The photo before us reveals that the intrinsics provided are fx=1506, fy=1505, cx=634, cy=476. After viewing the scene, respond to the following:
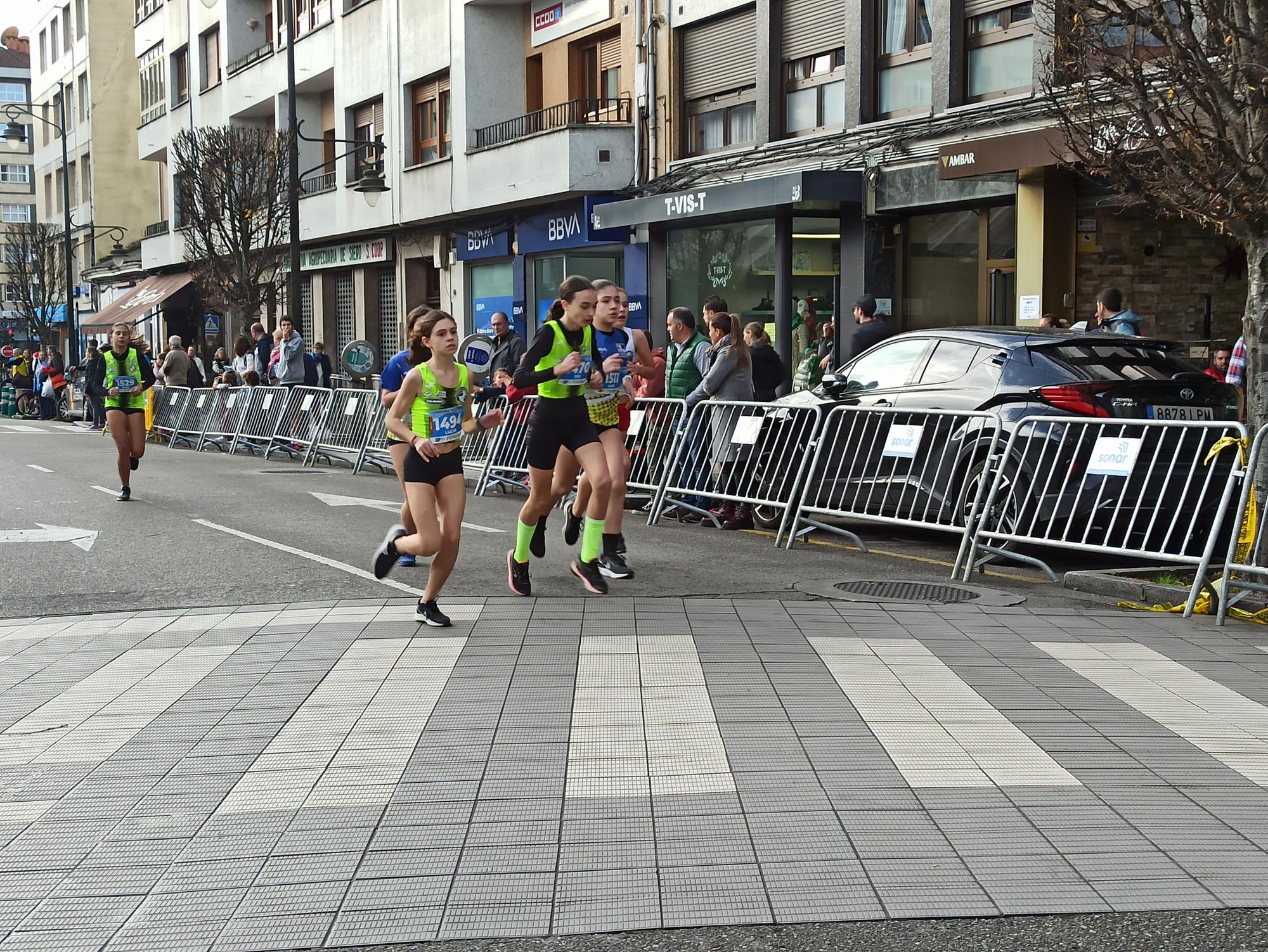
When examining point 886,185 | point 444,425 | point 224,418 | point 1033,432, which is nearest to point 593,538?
point 444,425

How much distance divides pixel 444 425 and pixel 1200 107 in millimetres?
4906

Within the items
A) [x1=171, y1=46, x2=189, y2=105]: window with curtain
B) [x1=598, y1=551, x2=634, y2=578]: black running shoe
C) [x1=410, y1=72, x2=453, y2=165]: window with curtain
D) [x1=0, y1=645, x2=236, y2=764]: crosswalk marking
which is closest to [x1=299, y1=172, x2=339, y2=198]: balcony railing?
[x1=410, y1=72, x2=453, y2=165]: window with curtain

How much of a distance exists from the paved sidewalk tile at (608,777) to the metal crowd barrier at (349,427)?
39.5 feet

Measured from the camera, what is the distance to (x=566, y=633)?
7809 millimetres

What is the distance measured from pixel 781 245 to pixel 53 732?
16533 millimetres

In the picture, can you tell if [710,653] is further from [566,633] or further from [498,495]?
[498,495]

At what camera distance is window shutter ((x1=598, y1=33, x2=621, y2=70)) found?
1002 inches

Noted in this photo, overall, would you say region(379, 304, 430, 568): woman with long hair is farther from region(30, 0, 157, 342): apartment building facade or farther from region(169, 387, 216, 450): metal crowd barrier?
region(30, 0, 157, 342): apartment building facade

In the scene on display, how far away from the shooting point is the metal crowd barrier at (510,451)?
52.4ft

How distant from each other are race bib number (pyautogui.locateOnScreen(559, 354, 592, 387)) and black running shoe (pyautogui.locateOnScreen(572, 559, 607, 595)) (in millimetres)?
1088

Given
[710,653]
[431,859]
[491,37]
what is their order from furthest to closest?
[491,37] < [710,653] < [431,859]

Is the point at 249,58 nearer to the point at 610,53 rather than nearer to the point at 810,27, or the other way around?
the point at 610,53

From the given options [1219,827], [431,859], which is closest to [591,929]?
[431,859]

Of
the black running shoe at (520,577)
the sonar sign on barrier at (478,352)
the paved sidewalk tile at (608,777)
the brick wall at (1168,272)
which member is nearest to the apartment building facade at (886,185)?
the brick wall at (1168,272)
